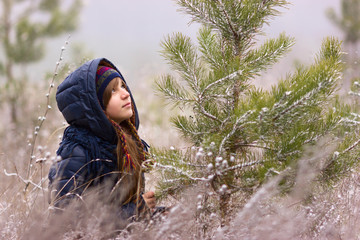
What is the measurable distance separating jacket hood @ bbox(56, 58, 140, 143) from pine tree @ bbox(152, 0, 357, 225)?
447 millimetres

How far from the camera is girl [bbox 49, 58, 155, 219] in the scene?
8.27ft

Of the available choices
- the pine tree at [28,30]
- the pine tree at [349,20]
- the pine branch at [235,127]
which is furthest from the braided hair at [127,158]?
the pine tree at [349,20]

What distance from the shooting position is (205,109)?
2553mm

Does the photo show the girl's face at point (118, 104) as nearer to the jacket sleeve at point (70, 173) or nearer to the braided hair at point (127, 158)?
the braided hair at point (127, 158)

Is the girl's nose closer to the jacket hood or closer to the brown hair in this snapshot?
the brown hair

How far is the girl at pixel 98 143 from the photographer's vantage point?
→ 8.27ft

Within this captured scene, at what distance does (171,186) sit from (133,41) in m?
54.3

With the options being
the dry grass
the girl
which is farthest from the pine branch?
the girl

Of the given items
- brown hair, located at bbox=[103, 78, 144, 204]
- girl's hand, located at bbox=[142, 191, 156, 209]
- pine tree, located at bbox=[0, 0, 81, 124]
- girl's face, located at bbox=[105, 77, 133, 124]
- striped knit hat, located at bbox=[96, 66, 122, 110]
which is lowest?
girl's hand, located at bbox=[142, 191, 156, 209]

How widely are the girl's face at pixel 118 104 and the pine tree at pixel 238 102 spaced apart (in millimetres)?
310

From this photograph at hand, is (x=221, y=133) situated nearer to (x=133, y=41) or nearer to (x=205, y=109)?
(x=205, y=109)

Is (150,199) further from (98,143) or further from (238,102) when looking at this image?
(238,102)

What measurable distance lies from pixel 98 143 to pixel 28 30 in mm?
6013

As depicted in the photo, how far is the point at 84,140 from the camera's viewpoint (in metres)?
2.58
